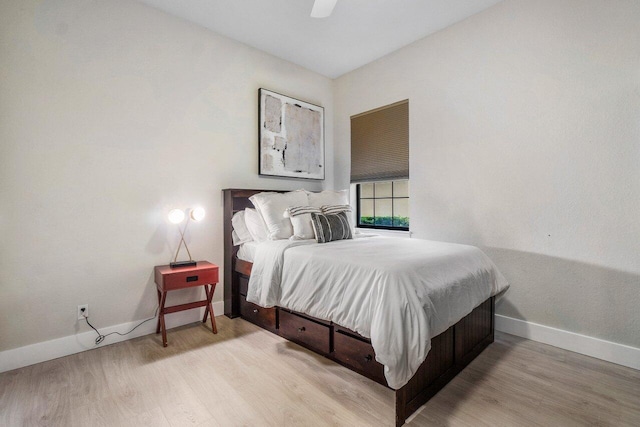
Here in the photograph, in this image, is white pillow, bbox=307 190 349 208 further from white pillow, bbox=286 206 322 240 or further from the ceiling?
the ceiling

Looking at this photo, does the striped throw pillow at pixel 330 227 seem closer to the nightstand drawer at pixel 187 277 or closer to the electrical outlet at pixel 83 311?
the nightstand drawer at pixel 187 277

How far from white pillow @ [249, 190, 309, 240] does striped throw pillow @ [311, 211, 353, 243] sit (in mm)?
280

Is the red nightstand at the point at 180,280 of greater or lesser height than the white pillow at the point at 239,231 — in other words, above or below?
below

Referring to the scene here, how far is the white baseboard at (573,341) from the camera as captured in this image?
6.69 feet

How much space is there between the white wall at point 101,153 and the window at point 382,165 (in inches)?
63.6

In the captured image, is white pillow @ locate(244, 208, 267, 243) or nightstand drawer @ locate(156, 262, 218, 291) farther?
white pillow @ locate(244, 208, 267, 243)

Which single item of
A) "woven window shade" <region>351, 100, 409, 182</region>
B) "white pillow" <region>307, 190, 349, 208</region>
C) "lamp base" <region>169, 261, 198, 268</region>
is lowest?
"lamp base" <region>169, 261, 198, 268</region>

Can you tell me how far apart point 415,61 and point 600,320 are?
2.83 meters

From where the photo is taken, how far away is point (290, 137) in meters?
3.60

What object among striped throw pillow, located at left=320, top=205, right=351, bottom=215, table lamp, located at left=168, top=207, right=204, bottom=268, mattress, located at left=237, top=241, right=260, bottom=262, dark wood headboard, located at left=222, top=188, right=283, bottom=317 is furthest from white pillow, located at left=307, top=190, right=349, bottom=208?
table lamp, located at left=168, top=207, right=204, bottom=268

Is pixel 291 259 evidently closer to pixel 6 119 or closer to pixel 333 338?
pixel 333 338

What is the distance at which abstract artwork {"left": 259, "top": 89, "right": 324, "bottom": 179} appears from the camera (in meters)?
3.36

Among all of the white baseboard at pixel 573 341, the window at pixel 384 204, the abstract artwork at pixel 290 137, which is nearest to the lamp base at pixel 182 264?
the abstract artwork at pixel 290 137

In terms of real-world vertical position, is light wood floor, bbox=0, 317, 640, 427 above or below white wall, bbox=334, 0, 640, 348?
below
